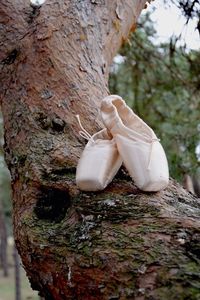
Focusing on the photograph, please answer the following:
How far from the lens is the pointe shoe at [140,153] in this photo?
1.25 metres

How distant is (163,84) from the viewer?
4.52 metres

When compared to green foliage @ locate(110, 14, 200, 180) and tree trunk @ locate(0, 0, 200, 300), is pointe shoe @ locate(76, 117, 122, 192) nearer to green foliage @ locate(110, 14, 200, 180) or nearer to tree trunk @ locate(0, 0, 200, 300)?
tree trunk @ locate(0, 0, 200, 300)

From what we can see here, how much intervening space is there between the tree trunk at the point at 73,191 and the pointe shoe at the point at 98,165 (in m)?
0.03

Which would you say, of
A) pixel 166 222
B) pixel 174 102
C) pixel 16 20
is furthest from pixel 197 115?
pixel 166 222

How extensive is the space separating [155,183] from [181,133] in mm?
2778

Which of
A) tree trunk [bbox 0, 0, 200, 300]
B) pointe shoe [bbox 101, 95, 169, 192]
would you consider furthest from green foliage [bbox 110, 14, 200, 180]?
pointe shoe [bbox 101, 95, 169, 192]

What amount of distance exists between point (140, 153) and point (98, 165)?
0.34 ft

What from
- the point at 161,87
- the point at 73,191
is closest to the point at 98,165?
the point at 73,191

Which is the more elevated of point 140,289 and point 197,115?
point 140,289

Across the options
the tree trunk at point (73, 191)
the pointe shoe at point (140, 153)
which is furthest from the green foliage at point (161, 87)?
the pointe shoe at point (140, 153)

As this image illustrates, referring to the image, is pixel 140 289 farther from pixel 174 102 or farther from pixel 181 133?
pixel 174 102

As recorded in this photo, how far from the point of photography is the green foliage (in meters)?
3.96

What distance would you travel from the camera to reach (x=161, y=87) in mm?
4562

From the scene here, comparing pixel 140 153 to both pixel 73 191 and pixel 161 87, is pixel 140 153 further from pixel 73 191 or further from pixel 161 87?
pixel 161 87
